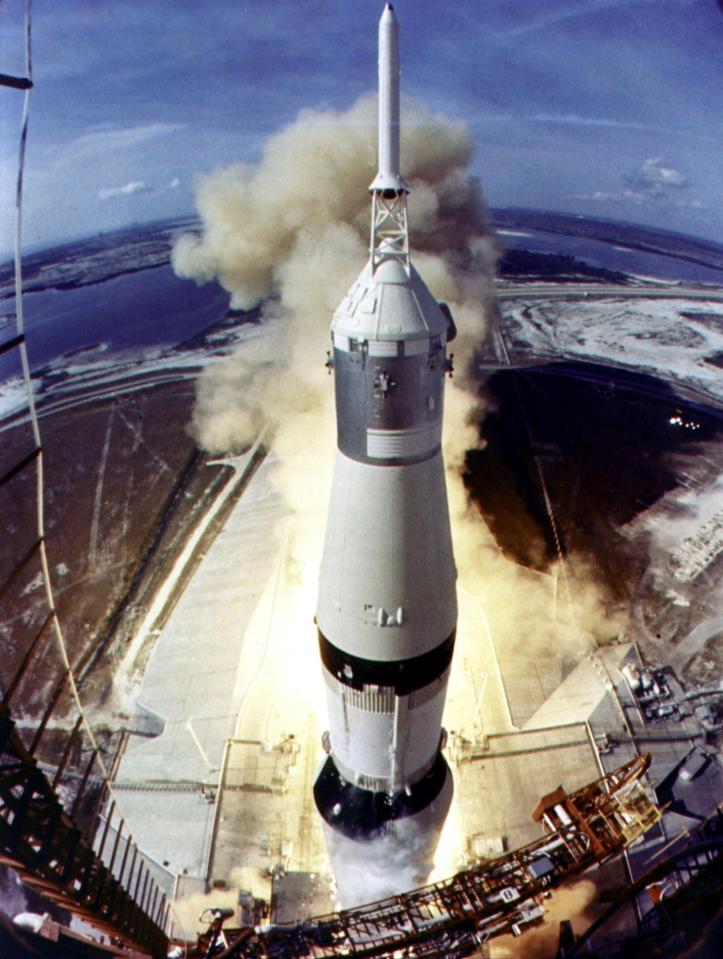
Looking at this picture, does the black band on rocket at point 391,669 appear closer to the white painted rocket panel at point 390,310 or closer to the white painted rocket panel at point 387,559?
the white painted rocket panel at point 387,559

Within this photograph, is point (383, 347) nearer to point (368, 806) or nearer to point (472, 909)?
point (368, 806)

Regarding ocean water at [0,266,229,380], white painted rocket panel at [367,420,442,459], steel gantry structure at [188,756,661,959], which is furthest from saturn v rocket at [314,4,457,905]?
ocean water at [0,266,229,380]

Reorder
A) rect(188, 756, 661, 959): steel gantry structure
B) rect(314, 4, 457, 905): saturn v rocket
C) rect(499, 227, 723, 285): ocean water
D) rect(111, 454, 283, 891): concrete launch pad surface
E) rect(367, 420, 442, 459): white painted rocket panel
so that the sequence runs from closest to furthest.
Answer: rect(314, 4, 457, 905): saturn v rocket
rect(367, 420, 442, 459): white painted rocket panel
rect(188, 756, 661, 959): steel gantry structure
rect(111, 454, 283, 891): concrete launch pad surface
rect(499, 227, 723, 285): ocean water

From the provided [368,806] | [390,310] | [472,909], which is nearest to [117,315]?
[368,806]

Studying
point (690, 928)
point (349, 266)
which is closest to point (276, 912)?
point (690, 928)

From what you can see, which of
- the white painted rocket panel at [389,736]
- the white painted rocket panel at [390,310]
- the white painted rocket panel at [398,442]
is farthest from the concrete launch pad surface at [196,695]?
the white painted rocket panel at [390,310]

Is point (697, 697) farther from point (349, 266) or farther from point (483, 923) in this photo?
point (349, 266)

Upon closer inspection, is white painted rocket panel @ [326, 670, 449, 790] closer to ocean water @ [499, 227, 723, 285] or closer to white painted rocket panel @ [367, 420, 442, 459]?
white painted rocket panel @ [367, 420, 442, 459]
